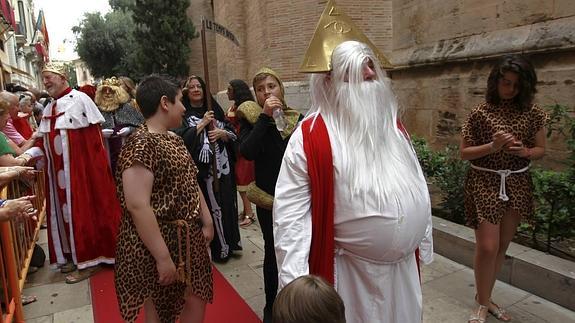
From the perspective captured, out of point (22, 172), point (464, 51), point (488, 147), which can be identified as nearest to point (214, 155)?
point (22, 172)

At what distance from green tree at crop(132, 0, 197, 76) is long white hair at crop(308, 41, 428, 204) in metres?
21.5

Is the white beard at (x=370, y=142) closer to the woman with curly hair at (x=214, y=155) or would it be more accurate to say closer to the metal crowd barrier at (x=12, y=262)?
the metal crowd barrier at (x=12, y=262)

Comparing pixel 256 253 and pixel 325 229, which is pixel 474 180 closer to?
pixel 325 229

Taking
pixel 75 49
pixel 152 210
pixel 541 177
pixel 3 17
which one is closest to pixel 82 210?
pixel 152 210

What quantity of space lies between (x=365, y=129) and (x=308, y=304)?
2.43 ft

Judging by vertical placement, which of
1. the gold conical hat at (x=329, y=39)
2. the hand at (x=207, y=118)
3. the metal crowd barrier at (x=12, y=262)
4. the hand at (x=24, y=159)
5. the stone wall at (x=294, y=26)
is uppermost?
the stone wall at (x=294, y=26)

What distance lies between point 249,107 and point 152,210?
1356mm

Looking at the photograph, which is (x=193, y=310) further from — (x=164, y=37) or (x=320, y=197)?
(x=164, y=37)

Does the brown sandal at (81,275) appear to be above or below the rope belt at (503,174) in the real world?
below

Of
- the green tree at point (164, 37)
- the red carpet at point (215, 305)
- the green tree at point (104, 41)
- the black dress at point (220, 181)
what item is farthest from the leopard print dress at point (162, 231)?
the green tree at point (104, 41)

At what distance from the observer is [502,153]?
9.23 ft

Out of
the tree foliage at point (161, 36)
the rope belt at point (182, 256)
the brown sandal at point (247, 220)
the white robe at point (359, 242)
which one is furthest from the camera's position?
the tree foliage at point (161, 36)

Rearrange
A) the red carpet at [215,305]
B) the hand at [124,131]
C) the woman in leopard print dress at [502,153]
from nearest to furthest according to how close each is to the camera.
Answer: the woman in leopard print dress at [502,153]
the red carpet at [215,305]
the hand at [124,131]

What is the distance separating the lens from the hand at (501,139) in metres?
2.59
